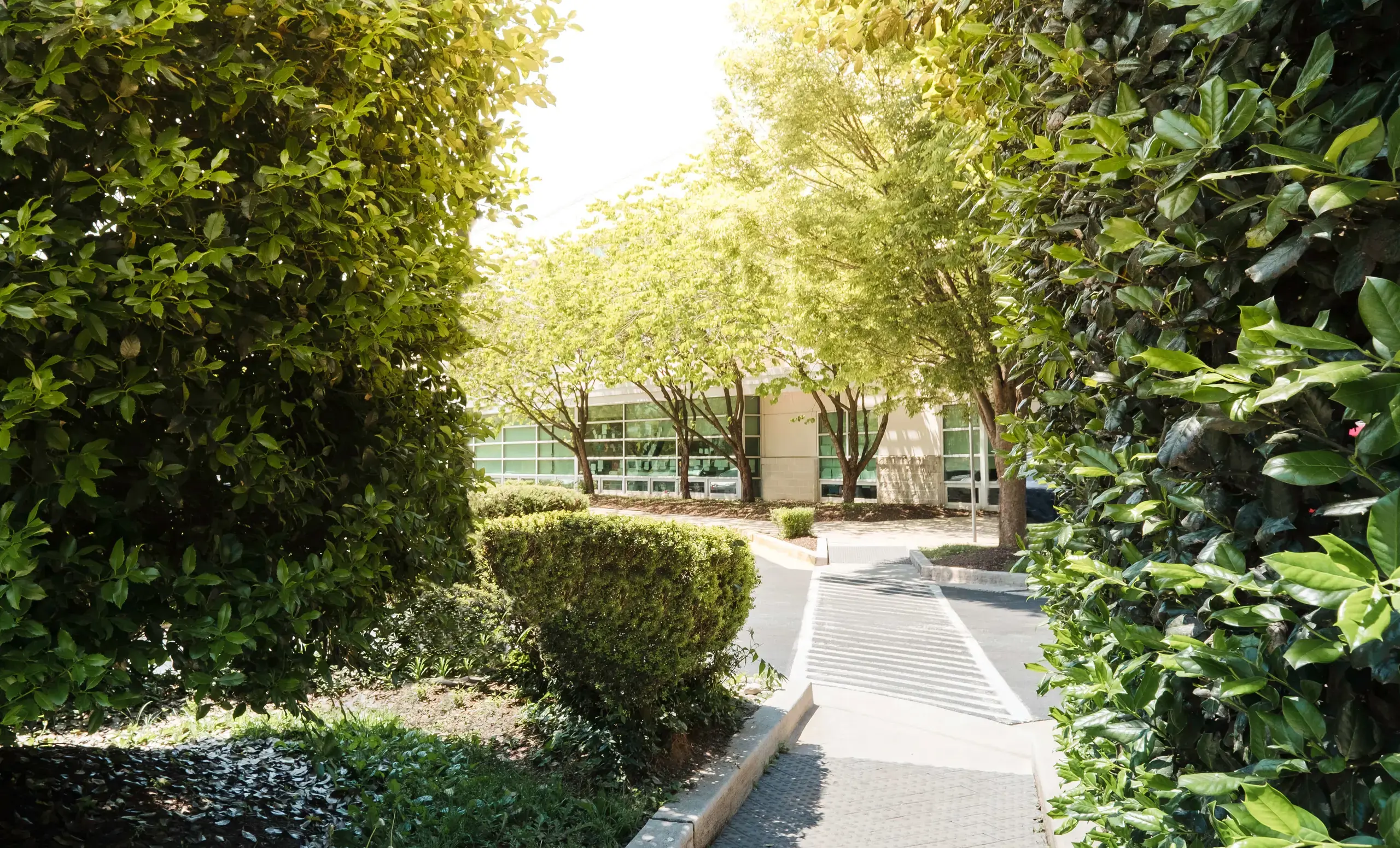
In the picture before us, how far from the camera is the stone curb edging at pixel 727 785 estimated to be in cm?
464

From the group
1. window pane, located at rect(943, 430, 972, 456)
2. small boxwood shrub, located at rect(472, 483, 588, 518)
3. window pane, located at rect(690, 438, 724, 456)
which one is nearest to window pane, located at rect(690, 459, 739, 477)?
window pane, located at rect(690, 438, 724, 456)

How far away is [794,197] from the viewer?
15523mm

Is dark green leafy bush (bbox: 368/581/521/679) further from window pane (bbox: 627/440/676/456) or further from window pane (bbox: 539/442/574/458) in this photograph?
window pane (bbox: 539/442/574/458)

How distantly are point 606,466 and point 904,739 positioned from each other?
35.2 m

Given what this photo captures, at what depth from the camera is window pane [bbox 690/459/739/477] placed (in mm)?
35594

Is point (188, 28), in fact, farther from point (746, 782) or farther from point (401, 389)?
point (746, 782)

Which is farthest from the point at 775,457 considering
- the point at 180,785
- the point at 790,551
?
the point at 180,785

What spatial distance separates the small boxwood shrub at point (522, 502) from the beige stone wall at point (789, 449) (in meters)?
18.5

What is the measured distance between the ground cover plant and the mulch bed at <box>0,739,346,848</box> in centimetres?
359

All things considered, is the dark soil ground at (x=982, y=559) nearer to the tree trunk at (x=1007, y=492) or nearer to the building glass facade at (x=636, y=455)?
the tree trunk at (x=1007, y=492)

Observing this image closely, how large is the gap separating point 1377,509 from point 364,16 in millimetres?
3107

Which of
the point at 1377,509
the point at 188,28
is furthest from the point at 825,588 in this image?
the point at 1377,509

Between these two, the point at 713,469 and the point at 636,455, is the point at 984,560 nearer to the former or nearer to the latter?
the point at 713,469

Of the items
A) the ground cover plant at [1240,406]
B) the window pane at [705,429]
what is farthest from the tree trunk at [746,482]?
the ground cover plant at [1240,406]
